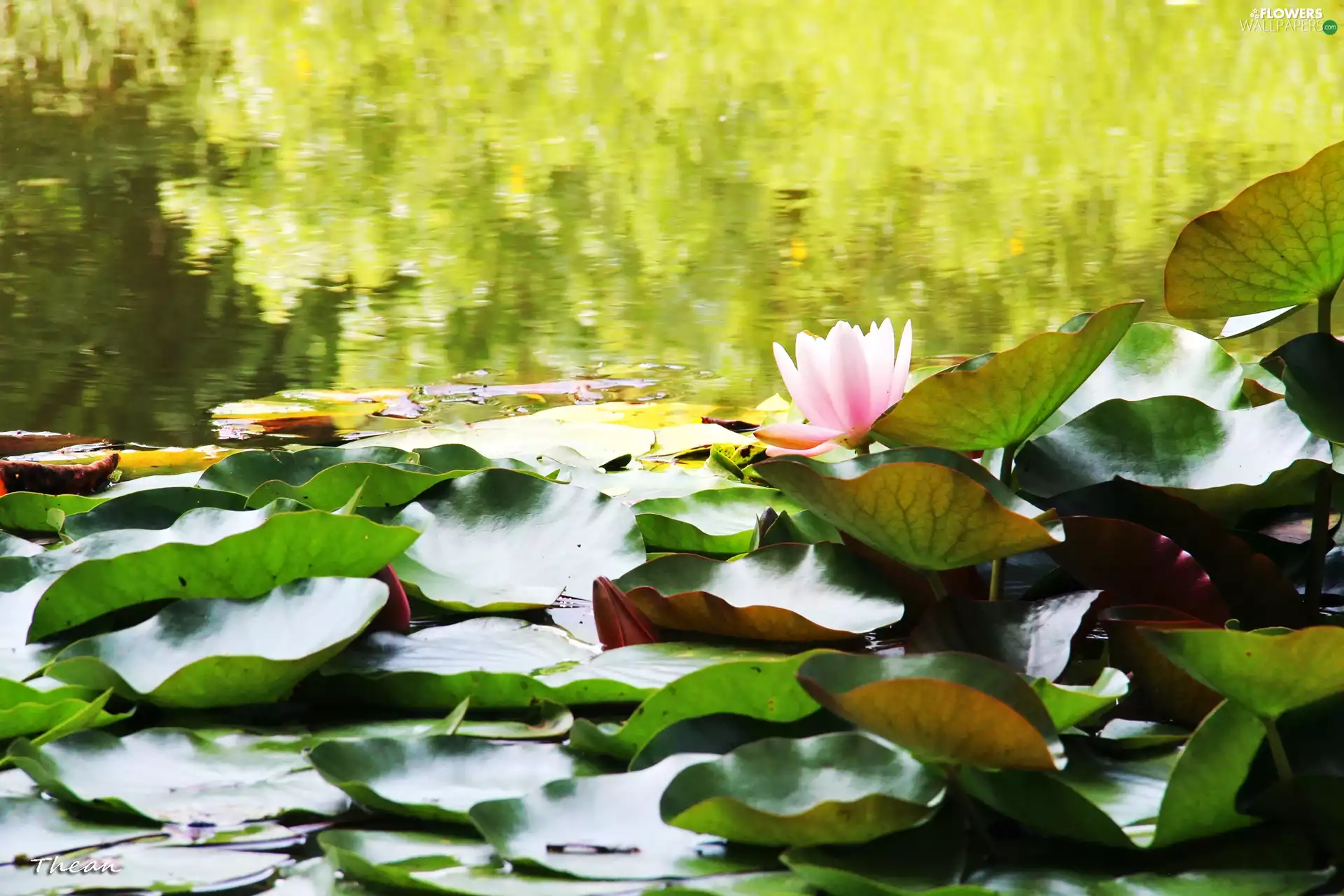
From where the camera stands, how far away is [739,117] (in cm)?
480

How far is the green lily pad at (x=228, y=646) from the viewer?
67 centimetres

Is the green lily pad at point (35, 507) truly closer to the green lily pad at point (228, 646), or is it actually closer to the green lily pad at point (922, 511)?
the green lily pad at point (228, 646)

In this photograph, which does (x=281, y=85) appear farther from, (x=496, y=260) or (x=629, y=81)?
(x=496, y=260)

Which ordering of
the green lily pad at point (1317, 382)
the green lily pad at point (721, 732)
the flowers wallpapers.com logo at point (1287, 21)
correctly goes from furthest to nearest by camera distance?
the flowers wallpapers.com logo at point (1287, 21) → the green lily pad at point (1317, 382) → the green lily pad at point (721, 732)

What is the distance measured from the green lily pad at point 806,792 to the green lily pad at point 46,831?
262 mm

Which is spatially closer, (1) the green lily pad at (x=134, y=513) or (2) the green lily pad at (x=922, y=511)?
(2) the green lily pad at (x=922, y=511)

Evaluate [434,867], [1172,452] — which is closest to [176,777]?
[434,867]

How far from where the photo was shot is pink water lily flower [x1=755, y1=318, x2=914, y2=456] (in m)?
0.87

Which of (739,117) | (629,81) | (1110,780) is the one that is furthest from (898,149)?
(1110,780)

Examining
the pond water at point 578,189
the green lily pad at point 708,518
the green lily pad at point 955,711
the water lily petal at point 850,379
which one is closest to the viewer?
the green lily pad at point 955,711

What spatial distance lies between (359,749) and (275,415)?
125 cm

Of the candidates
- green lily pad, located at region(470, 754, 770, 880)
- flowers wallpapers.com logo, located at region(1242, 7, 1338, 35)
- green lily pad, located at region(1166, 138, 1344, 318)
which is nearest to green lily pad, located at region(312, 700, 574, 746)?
green lily pad, located at region(470, 754, 770, 880)

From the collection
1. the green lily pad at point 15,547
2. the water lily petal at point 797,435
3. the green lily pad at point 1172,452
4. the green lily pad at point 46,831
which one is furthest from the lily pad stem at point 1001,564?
the green lily pad at point 15,547

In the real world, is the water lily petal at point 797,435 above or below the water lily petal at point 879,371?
below
